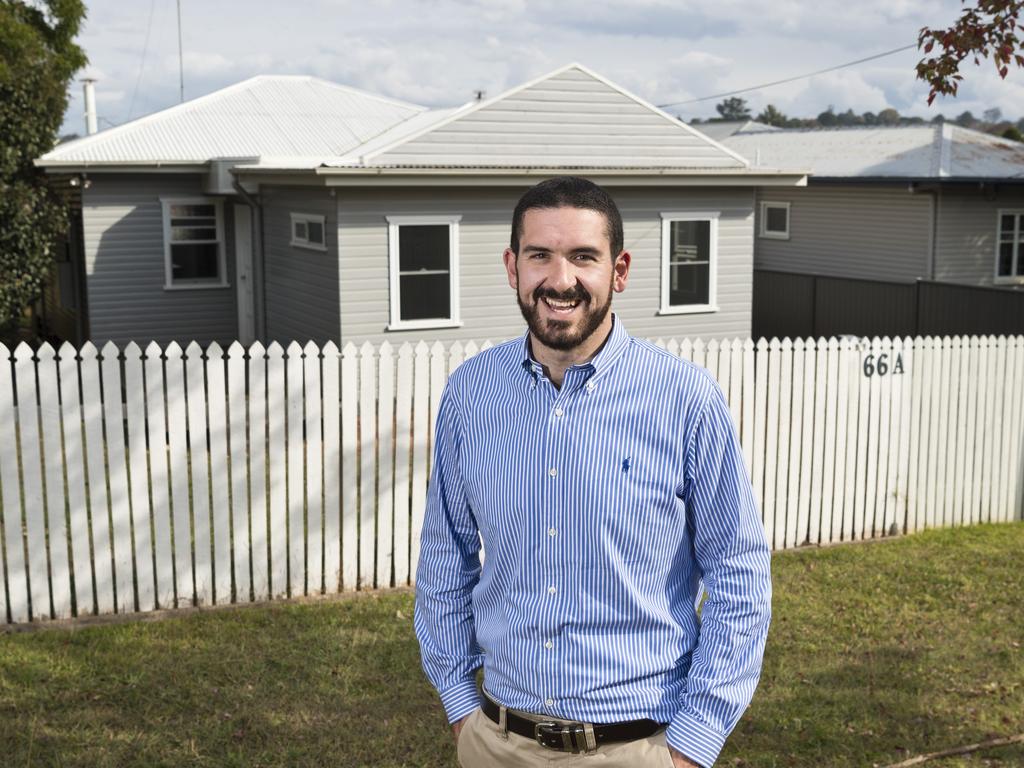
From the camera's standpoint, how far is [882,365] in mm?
9188

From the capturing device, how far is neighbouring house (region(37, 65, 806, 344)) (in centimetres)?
1606

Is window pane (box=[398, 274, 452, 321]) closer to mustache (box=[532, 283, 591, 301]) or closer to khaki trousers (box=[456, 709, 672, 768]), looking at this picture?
khaki trousers (box=[456, 709, 672, 768])

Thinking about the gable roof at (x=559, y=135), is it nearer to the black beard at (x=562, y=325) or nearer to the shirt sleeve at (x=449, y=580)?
the shirt sleeve at (x=449, y=580)

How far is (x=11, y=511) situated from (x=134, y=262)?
13185mm

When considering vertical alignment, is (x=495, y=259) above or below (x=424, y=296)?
above

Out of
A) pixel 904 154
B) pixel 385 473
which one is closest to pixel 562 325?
pixel 385 473

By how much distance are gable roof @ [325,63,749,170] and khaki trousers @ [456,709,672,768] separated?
13576 millimetres

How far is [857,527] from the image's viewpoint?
30.5ft

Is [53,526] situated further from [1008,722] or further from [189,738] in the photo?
[1008,722]

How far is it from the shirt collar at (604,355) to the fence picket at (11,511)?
4.87 metres

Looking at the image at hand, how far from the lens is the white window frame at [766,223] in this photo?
995 inches

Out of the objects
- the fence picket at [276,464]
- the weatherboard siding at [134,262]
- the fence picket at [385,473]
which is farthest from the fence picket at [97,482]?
the weatherboard siding at [134,262]

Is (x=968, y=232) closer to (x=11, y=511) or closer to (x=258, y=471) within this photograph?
(x=258, y=471)

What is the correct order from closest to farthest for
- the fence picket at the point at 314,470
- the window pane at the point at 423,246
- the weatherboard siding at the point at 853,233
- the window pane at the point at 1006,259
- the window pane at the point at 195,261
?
the fence picket at the point at 314,470 → the window pane at the point at 423,246 → the window pane at the point at 195,261 → the window pane at the point at 1006,259 → the weatherboard siding at the point at 853,233
